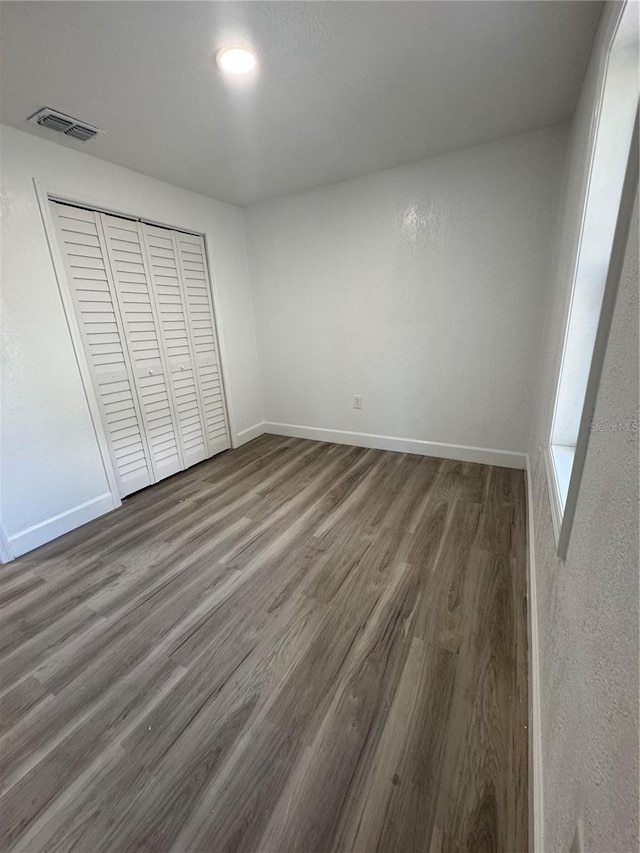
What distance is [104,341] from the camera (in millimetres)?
2436

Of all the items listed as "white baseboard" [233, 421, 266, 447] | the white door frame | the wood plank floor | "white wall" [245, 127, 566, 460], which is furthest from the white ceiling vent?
"white baseboard" [233, 421, 266, 447]

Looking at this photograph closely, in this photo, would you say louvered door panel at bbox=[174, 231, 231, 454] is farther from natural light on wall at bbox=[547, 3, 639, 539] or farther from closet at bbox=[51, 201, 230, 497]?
natural light on wall at bbox=[547, 3, 639, 539]

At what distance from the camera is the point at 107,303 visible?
243 centimetres

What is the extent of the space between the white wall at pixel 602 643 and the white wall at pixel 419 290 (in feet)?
6.76

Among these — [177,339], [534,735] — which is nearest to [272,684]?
[534,735]

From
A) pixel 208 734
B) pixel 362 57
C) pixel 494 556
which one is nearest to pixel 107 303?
pixel 362 57

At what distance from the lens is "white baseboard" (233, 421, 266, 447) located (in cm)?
368

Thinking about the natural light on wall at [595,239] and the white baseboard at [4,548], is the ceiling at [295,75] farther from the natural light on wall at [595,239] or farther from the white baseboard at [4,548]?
the white baseboard at [4,548]

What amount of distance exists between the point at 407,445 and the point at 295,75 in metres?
2.62

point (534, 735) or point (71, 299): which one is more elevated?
point (71, 299)

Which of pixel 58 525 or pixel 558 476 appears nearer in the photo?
pixel 558 476

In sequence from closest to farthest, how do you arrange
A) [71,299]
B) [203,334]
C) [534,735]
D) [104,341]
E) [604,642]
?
[604,642] → [534,735] → [71,299] → [104,341] → [203,334]

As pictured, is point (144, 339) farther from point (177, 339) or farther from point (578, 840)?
point (578, 840)

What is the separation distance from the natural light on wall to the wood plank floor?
0.67m
